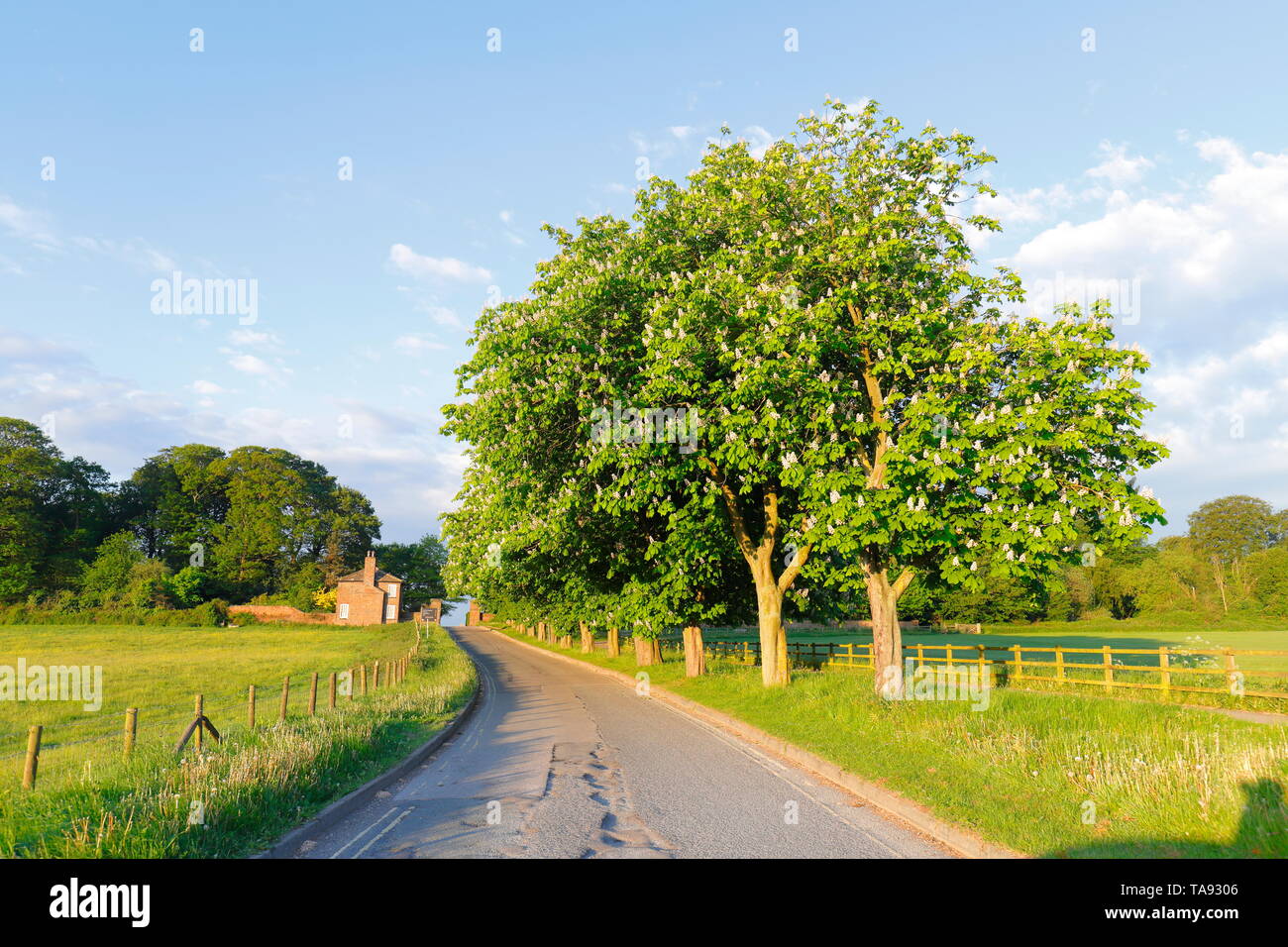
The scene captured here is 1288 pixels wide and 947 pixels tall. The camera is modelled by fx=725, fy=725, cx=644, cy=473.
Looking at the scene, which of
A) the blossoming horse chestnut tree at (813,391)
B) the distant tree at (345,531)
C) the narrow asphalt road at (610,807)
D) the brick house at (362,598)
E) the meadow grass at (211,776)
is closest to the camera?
the meadow grass at (211,776)

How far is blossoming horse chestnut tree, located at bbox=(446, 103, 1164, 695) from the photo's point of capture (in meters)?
13.3

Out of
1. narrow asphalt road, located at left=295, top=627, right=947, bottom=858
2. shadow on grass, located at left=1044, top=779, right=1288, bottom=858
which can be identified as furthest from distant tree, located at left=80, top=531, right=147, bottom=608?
shadow on grass, located at left=1044, top=779, right=1288, bottom=858

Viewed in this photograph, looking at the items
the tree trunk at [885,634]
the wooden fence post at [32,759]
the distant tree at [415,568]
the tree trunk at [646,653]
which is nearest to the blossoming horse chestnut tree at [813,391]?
the tree trunk at [885,634]

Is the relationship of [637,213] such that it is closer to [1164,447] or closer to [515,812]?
[1164,447]

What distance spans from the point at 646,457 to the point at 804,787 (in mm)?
8563

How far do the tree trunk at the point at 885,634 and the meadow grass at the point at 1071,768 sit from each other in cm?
105

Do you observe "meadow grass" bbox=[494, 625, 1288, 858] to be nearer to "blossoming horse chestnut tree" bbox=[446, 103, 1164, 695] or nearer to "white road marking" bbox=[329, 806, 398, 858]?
"blossoming horse chestnut tree" bbox=[446, 103, 1164, 695]

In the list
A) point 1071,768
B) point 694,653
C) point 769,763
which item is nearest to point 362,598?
point 694,653

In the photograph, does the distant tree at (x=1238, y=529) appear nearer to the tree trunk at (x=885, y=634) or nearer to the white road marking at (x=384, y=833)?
the tree trunk at (x=885, y=634)

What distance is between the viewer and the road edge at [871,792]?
21.7ft

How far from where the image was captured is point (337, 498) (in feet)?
305

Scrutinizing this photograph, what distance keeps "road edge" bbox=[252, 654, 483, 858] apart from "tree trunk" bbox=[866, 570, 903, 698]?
9486 millimetres

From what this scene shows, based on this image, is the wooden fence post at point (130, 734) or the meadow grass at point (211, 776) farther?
the wooden fence post at point (130, 734)
